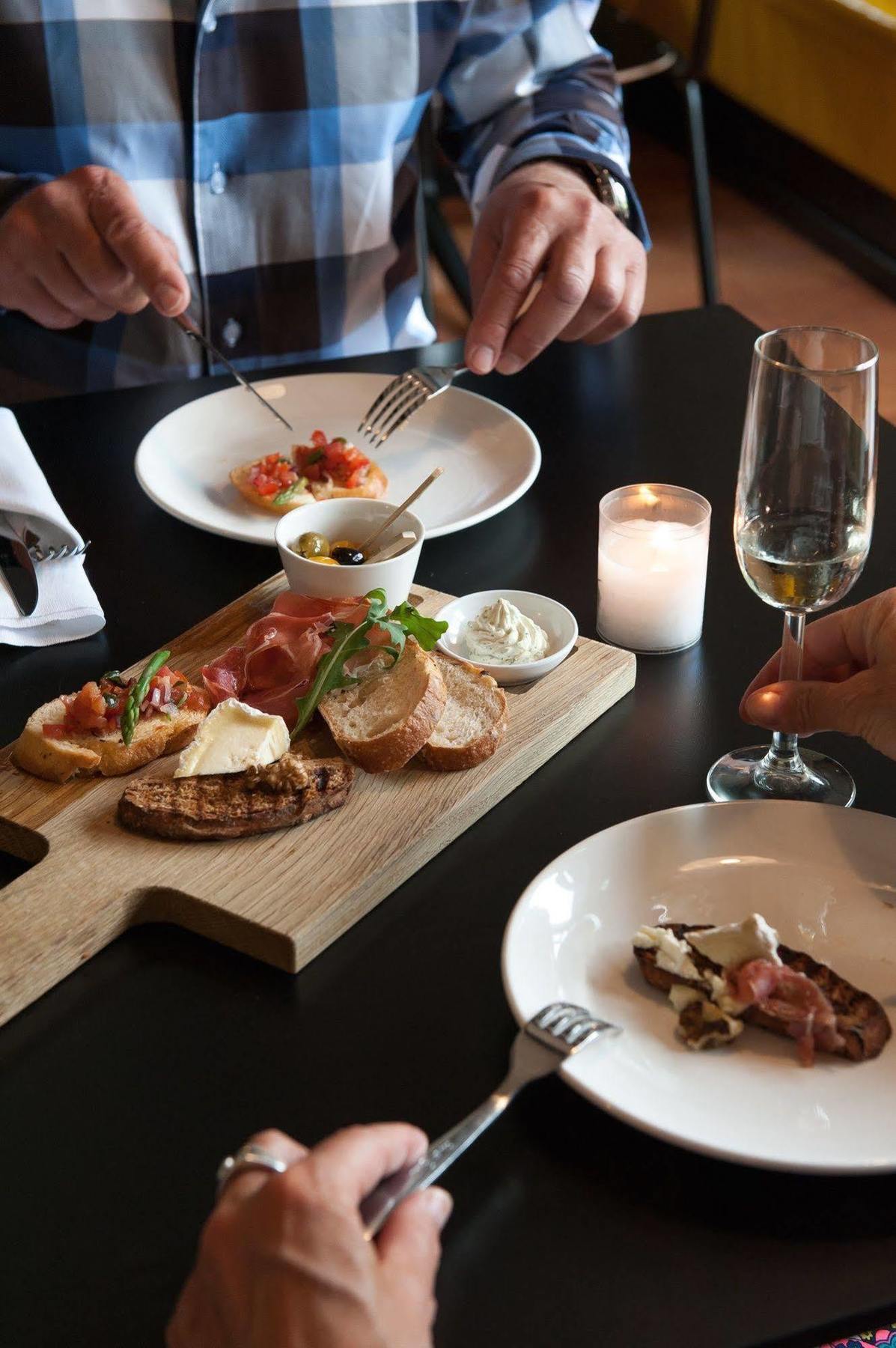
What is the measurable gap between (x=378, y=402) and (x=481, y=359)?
0.16 metres

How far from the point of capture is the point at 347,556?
1534 millimetres

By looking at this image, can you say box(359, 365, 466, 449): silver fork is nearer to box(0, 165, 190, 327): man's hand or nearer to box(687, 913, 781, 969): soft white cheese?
box(0, 165, 190, 327): man's hand

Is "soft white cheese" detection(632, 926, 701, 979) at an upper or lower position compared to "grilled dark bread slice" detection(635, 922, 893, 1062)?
upper

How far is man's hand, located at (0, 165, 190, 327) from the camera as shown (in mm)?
1772

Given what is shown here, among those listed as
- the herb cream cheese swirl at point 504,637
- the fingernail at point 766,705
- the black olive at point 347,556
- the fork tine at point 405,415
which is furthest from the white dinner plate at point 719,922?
the fork tine at point 405,415

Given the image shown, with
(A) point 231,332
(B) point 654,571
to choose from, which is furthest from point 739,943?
(A) point 231,332

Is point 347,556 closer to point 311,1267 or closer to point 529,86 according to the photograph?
point 311,1267

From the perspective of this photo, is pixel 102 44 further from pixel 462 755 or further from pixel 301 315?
pixel 462 755

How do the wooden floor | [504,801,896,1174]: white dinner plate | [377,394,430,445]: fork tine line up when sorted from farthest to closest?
the wooden floor < [377,394,430,445]: fork tine < [504,801,896,1174]: white dinner plate

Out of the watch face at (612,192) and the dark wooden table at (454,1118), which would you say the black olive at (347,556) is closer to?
the dark wooden table at (454,1118)

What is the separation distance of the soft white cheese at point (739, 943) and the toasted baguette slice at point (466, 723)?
33cm

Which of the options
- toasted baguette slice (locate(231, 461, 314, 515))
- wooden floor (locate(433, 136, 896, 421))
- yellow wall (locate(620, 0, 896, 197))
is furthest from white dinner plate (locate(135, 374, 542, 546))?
yellow wall (locate(620, 0, 896, 197))

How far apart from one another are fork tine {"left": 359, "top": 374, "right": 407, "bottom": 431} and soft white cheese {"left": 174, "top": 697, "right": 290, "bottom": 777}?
723 millimetres

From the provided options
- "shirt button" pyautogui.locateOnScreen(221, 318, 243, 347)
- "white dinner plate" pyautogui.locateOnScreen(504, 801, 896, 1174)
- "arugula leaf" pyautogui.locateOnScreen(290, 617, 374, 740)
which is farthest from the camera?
"shirt button" pyautogui.locateOnScreen(221, 318, 243, 347)
